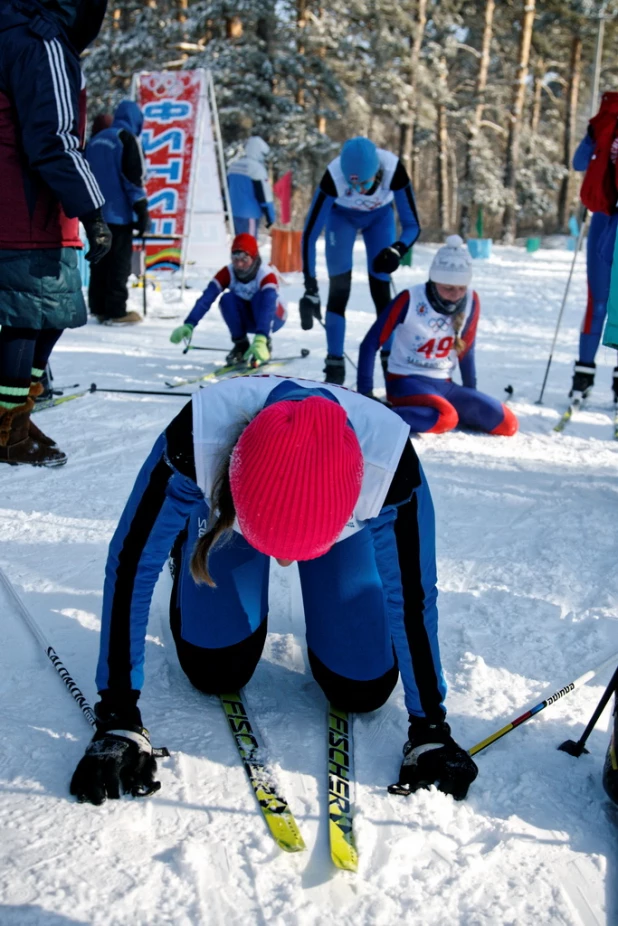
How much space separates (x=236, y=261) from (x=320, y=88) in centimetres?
1576

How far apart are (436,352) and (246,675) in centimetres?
301

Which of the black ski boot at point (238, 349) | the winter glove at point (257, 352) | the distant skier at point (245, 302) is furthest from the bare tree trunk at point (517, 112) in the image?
the winter glove at point (257, 352)

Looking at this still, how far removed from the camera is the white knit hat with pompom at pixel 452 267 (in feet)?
14.9

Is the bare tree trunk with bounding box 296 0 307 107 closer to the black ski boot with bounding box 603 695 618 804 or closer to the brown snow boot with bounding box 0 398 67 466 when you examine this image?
the brown snow boot with bounding box 0 398 67 466

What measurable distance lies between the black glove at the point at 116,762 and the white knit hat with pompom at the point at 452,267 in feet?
11.0

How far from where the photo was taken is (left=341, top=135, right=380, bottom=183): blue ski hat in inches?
206

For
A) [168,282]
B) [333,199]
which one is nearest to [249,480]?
[333,199]

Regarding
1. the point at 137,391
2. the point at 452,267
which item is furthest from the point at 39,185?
the point at 452,267

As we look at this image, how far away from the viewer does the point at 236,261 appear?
6.22m

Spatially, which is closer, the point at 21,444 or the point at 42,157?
the point at 42,157

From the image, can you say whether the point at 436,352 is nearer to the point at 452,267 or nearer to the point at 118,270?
the point at 452,267

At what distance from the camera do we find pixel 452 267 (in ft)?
14.9

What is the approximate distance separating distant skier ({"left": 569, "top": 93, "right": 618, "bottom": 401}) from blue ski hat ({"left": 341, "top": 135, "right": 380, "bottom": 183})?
4.24 ft

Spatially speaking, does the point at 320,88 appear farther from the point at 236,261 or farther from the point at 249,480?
the point at 249,480
